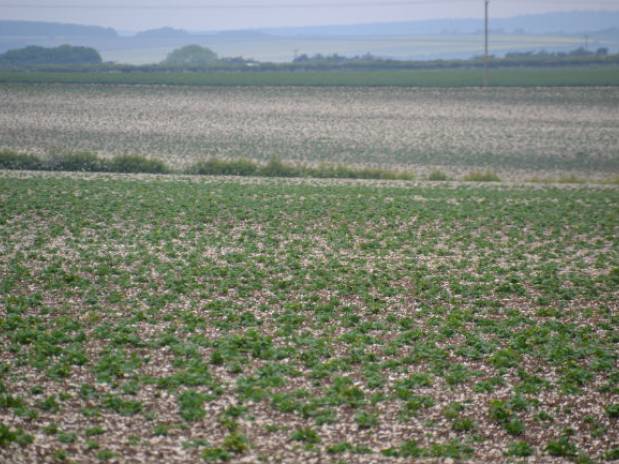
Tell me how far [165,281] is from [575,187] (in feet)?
71.7

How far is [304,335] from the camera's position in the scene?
13.6 m

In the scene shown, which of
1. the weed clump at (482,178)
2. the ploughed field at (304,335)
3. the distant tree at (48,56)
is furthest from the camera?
the distant tree at (48,56)

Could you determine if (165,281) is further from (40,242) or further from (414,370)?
(414,370)

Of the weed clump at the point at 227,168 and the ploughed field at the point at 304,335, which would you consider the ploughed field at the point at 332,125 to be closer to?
the weed clump at the point at 227,168

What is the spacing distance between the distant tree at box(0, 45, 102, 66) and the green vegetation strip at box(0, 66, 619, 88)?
35295mm

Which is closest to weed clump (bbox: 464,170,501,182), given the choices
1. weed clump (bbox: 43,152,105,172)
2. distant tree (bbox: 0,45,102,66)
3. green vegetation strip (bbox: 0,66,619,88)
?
weed clump (bbox: 43,152,105,172)

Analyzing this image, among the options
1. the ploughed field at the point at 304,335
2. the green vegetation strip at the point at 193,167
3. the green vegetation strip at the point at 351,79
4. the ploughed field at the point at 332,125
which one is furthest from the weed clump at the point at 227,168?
the green vegetation strip at the point at 351,79

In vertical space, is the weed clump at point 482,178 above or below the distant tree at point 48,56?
below

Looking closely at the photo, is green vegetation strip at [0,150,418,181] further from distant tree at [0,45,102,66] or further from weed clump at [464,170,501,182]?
distant tree at [0,45,102,66]

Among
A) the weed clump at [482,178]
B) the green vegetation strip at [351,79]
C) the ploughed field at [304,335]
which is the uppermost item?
the green vegetation strip at [351,79]

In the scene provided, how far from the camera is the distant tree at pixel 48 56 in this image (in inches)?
4264

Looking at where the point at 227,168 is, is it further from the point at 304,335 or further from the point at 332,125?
the point at 304,335

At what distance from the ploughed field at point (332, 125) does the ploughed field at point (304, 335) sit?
64.3 ft

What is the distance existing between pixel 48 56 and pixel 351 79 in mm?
60454
